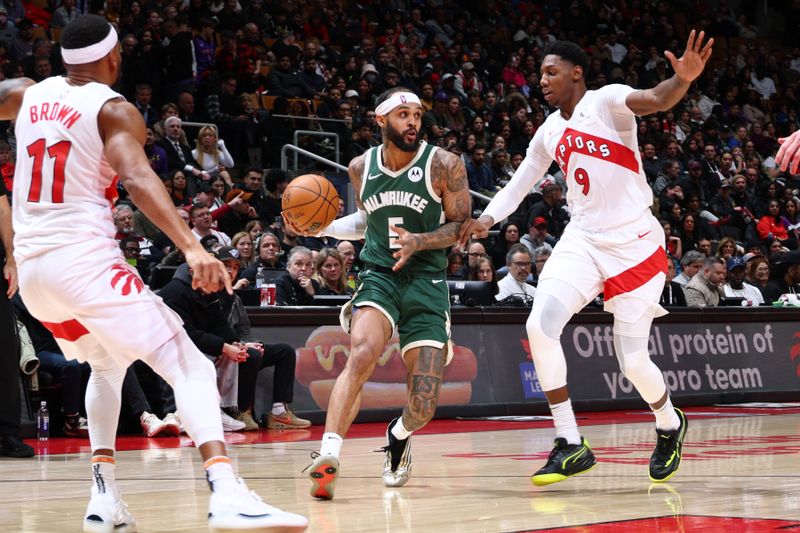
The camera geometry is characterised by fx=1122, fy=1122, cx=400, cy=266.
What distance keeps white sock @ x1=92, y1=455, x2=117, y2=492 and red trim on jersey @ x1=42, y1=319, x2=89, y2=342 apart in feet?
1.72

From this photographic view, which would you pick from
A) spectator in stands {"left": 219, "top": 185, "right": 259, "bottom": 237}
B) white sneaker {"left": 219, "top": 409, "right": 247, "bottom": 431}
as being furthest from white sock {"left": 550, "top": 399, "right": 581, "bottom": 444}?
spectator in stands {"left": 219, "top": 185, "right": 259, "bottom": 237}

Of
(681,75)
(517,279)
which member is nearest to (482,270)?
(517,279)

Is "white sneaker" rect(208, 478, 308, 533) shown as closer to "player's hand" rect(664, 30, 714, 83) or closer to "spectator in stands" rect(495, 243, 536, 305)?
"player's hand" rect(664, 30, 714, 83)

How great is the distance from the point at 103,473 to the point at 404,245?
205cm

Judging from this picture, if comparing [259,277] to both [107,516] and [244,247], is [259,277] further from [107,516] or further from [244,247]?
[107,516]

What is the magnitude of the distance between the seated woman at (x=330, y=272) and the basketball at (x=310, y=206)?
5295 millimetres

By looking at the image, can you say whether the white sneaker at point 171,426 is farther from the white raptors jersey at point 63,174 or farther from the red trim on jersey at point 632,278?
the white raptors jersey at point 63,174

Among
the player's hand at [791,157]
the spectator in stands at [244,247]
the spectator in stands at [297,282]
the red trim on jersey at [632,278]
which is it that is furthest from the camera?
the spectator in stands at [244,247]

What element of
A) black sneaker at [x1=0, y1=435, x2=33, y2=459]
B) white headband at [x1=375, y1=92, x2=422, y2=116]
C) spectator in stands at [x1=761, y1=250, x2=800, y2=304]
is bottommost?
spectator in stands at [x1=761, y1=250, x2=800, y2=304]

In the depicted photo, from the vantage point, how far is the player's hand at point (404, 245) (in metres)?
5.91

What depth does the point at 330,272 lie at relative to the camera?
39.4 ft

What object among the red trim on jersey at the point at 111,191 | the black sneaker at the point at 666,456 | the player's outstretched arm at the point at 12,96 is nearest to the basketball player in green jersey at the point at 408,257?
the black sneaker at the point at 666,456

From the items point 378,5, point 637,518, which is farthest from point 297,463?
point 378,5

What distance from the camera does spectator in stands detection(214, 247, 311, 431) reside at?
34.1 feet
